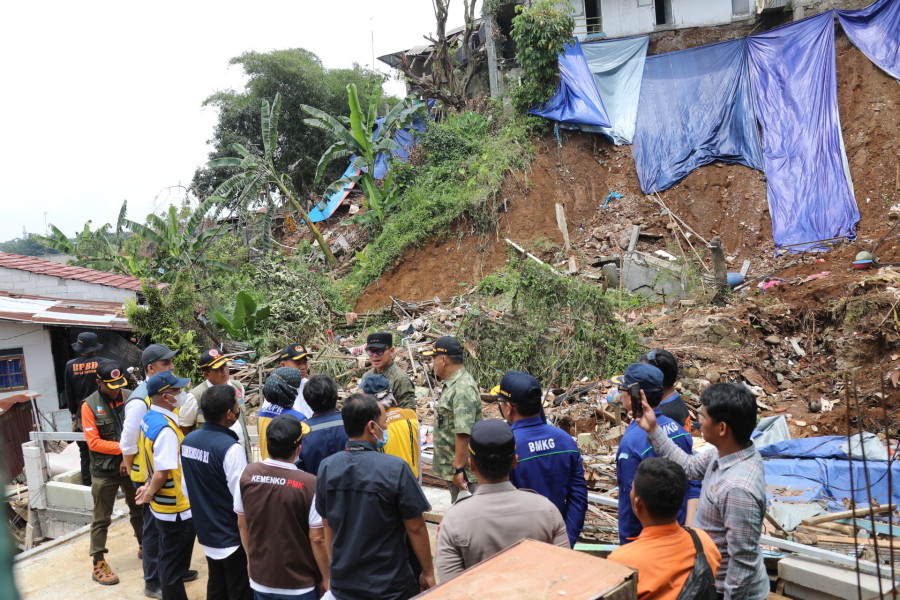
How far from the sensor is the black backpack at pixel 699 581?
7.88 feet

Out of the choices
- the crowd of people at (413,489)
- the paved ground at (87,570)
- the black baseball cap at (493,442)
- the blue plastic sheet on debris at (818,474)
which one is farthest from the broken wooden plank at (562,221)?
the black baseball cap at (493,442)

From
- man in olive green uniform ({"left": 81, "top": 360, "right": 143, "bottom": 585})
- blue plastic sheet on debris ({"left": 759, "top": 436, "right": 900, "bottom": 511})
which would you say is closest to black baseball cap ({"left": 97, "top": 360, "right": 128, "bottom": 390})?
man in olive green uniform ({"left": 81, "top": 360, "right": 143, "bottom": 585})

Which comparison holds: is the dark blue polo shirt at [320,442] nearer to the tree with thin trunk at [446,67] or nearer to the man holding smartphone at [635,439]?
the man holding smartphone at [635,439]

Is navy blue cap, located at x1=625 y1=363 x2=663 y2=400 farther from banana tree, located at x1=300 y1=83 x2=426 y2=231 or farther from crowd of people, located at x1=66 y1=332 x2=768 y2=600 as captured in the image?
banana tree, located at x1=300 y1=83 x2=426 y2=231

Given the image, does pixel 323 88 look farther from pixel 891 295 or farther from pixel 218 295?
pixel 891 295

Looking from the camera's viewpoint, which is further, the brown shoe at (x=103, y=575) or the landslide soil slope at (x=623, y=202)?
the landslide soil slope at (x=623, y=202)

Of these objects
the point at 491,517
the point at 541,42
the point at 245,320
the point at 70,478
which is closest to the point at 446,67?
the point at 541,42

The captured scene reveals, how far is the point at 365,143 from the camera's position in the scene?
17.0 meters

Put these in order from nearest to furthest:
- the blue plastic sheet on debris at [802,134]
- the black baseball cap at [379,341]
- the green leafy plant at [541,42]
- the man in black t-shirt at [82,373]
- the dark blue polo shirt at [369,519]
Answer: the dark blue polo shirt at [369,519]
the black baseball cap at [379,341]
the man in black t-shirt at [82,373]
the blue plastic sheet on debris at [802,134]
the green leafy plant at [541,42]

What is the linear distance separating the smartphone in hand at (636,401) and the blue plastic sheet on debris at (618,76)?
15557mm

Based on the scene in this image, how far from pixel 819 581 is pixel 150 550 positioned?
15.1 feet

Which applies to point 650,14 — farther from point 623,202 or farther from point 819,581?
point 819,581

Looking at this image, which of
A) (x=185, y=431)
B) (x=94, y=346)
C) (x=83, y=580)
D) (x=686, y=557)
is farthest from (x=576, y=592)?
(x=94, y=346)

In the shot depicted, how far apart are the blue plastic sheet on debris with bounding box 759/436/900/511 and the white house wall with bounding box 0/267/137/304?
1236cm
